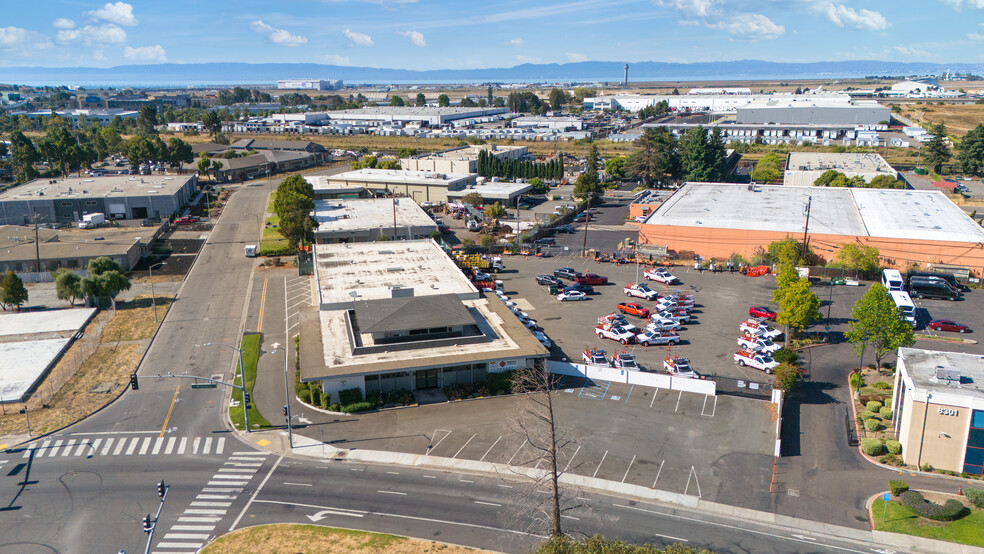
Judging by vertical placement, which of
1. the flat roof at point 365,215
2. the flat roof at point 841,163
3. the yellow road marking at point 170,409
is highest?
the flat roof at point 841,163

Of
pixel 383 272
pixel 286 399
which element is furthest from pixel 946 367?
pixel 383 272

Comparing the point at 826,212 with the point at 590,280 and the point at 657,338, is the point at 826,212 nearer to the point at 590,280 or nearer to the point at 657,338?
the point at 590,280

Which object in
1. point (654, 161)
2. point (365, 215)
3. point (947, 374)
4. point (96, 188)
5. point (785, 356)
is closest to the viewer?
point (947, 374)

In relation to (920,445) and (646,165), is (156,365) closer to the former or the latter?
(920,445)

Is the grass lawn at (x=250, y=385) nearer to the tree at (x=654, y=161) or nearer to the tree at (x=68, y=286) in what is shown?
the tree at (x=68, y=286)

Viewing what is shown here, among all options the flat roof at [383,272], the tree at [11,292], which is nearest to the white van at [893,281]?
the flat roof at [383,272]
